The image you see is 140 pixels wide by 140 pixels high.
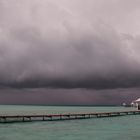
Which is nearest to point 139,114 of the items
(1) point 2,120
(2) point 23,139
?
(1) point 2,120

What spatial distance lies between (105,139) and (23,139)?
1195 centimetres

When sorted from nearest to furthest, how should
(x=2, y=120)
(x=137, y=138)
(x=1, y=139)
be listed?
(x=1, y=139) → (x=137, y=138) → (x=2, y=120)

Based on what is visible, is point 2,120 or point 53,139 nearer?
point 53,139

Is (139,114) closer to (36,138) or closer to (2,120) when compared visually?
(2,120)

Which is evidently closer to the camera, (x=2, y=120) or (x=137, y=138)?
(x=137, y=138)

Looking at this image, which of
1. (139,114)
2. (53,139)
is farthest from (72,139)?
(139,114)

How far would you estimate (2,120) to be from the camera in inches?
3086

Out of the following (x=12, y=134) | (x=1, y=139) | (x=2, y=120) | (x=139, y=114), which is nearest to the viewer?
(x=1, y=139)

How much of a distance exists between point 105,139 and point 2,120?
37.6 meters

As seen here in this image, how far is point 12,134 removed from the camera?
53188 millimetres

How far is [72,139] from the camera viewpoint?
47.9 meters

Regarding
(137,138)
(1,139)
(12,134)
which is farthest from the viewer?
(12,134)

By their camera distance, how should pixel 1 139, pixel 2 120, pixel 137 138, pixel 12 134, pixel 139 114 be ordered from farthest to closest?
pixel 139 114, pixel 2 120, pixel 12 134, pixel 137 138, pixel 1 139

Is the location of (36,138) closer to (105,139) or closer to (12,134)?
(12,134)
